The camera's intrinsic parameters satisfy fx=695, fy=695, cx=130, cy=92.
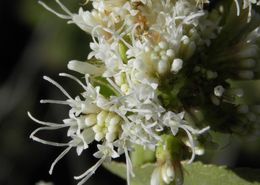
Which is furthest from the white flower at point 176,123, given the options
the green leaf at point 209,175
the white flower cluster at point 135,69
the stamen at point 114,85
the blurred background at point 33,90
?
the blurred background at point 33,90

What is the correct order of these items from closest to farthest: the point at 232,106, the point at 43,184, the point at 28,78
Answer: the point at 232,106, the point at 43,184, the point at 28,78

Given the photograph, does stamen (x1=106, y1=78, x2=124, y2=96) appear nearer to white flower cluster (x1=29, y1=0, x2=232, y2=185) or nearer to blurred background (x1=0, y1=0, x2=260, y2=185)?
white flower cluster (x1=29, y1=0, x2=232, y2=185)

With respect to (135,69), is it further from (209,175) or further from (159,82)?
(209,175)

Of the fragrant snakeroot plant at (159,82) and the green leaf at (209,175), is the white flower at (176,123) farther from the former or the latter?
the green leaf at (209,175)

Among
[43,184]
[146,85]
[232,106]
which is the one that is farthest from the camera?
[43,184]

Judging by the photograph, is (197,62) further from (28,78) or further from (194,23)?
(28,78)

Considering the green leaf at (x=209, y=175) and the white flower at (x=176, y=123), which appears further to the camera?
the green leaf at (x=209, y=175)

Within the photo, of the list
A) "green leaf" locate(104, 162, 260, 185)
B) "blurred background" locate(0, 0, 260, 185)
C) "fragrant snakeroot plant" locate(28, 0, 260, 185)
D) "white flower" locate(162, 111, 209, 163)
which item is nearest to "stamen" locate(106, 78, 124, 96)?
"fragrant snakeroot plant" locate(28, 0, 260, 185)

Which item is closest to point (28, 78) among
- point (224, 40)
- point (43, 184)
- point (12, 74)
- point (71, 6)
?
point (12, 74)
